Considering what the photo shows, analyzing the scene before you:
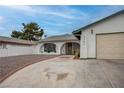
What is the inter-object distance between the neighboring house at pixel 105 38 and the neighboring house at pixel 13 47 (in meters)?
11.8

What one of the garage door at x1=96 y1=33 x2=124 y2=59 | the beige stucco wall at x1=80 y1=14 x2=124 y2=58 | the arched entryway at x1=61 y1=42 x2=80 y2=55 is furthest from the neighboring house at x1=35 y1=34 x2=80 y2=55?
the garage door at x1=96 y1=33 x2=124 y2=59

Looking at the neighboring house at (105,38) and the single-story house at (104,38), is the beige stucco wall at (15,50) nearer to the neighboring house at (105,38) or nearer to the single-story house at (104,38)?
the single-story house at (104,38)

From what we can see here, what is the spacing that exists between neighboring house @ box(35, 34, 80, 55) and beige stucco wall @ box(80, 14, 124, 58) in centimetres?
1162

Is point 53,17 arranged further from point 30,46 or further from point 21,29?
point 21,29

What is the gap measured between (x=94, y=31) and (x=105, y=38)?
3.35 feet

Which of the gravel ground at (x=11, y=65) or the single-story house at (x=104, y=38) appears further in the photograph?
Result: the single-story house at (x=104, y=38)

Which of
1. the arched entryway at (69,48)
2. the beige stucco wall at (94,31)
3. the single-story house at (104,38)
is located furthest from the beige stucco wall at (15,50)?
the beige stucco wall at (94,31)

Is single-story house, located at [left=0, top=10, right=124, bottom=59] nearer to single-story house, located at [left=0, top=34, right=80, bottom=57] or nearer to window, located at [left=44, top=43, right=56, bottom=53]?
single-story house, located at [left=0, top=34, right=80, bottom=57]

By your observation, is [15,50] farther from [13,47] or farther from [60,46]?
[60,46]

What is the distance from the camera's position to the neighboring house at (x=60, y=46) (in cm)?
2564

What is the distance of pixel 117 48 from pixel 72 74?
226 inches

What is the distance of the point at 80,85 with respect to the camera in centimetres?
625

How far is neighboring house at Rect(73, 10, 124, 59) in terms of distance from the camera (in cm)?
1212
